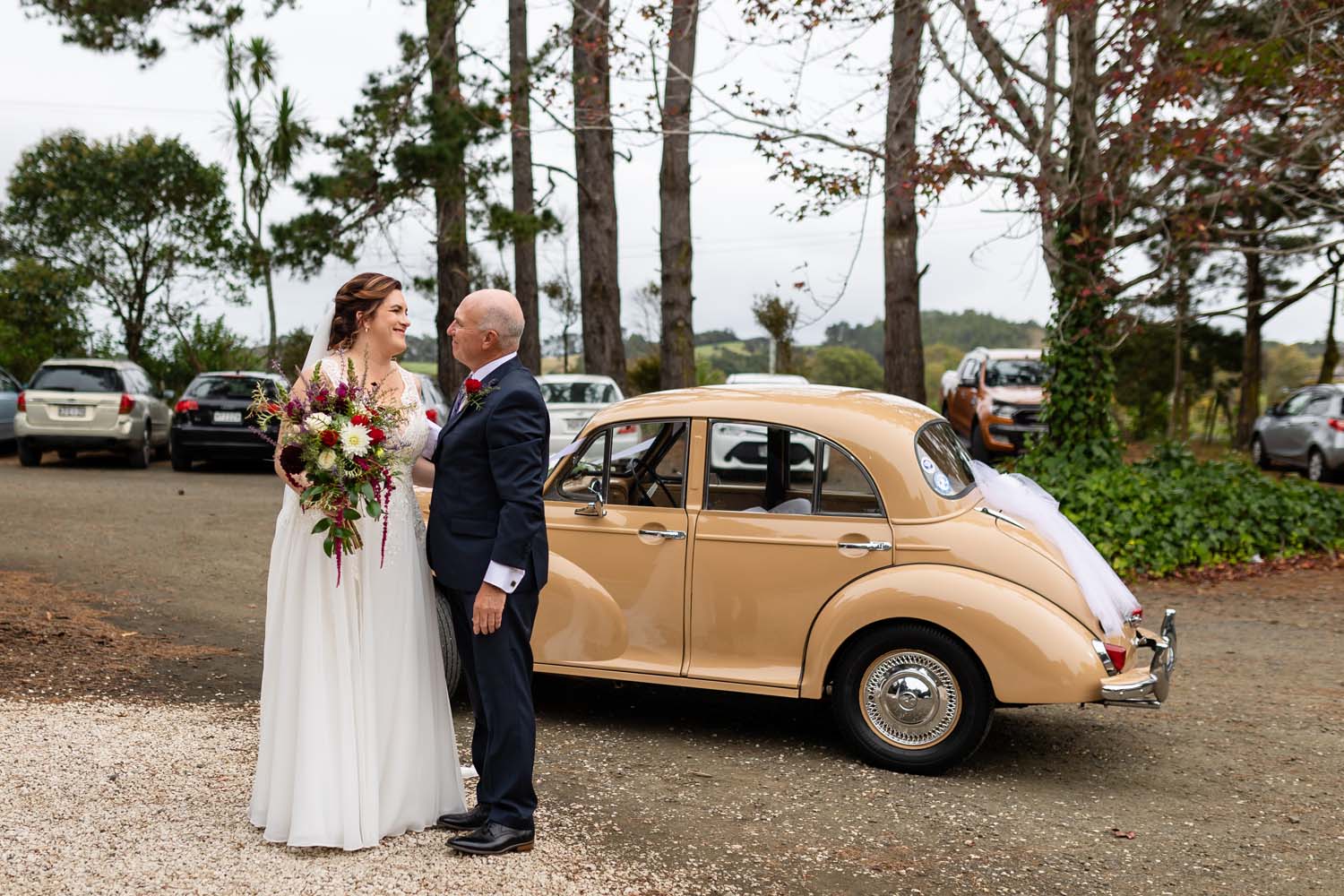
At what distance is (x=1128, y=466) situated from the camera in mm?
12375

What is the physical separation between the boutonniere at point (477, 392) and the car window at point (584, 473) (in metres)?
1.78

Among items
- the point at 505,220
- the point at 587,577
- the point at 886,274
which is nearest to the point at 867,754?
the point at 587,577

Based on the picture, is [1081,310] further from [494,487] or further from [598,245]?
[494,487]

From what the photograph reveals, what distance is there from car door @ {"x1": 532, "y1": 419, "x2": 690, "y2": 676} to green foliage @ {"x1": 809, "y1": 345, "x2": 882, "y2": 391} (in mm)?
54577

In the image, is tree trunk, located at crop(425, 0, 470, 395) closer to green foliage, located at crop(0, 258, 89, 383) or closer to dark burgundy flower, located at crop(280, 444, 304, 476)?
green foliage, located at crop(0, 258, 89, 383)

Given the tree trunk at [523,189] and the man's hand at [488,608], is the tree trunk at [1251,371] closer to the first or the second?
the tree trunk at [523,189]

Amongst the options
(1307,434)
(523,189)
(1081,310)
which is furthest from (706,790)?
(523,189)

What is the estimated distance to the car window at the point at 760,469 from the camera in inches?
230

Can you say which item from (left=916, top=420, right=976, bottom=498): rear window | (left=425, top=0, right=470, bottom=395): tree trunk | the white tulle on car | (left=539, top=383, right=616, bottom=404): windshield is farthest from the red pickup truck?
the white tulle on car

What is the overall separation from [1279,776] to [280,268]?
16.7 m

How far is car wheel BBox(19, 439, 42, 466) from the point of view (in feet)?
61.6

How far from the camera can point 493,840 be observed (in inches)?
172

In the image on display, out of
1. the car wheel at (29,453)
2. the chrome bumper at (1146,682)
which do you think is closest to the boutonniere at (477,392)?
the chrome bumper at (1146,682)

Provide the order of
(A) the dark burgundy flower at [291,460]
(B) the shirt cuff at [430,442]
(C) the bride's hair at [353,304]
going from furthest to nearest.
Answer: (B) the shirt cuff at [430,442]
(C) the bride's hair at [353,304]
(A) the dark burgundy flower at [291,460]
